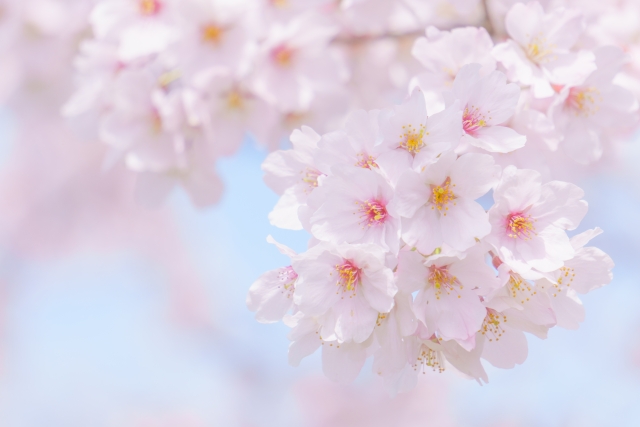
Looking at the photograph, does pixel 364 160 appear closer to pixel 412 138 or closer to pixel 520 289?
pixel 412 138

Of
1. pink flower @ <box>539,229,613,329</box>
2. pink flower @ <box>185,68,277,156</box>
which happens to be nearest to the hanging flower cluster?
pink flower @ <box>539,229,613,329</box>

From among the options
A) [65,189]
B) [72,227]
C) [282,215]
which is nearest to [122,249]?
[72,227]

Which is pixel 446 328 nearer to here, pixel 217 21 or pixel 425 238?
pixel 425 238

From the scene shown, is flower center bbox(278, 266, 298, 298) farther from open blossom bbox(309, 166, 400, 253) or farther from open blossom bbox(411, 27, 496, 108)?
open blossom bbox(411, 27, 496, 108)

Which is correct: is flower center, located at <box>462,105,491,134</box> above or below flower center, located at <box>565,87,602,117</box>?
above

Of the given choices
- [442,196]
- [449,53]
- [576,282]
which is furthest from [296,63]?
A: [576,282]

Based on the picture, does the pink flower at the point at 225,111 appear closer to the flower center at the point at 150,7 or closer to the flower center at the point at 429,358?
the flower center at the point at 150,7
